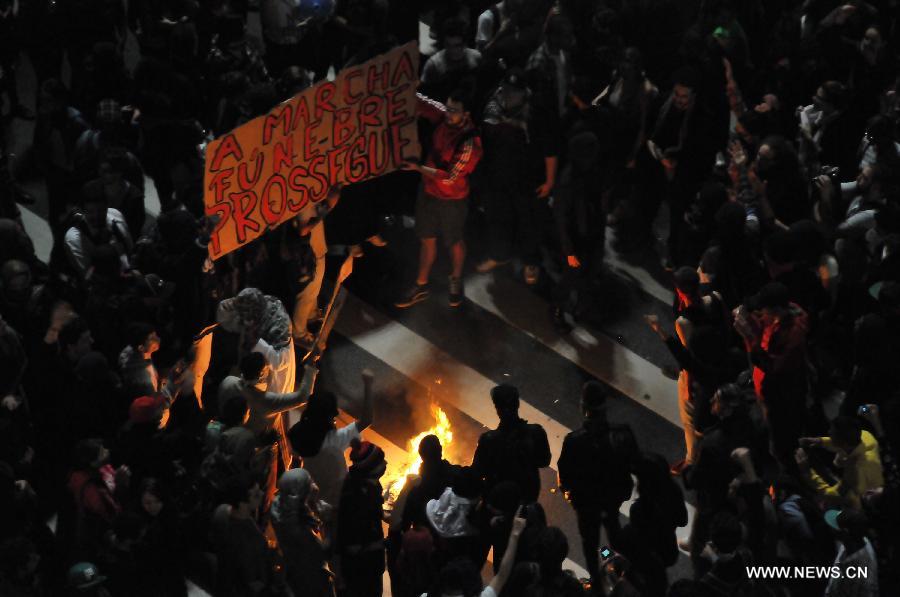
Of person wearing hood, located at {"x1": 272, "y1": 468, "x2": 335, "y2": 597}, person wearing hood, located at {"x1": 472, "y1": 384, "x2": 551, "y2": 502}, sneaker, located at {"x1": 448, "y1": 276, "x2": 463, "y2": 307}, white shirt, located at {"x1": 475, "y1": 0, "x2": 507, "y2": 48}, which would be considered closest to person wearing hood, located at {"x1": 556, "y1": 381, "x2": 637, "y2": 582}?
person wearing hood, located at {"x1": 472, "y1": 384, "x2": 551, "y2": 502}

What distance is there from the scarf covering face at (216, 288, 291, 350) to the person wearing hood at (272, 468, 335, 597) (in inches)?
54.3

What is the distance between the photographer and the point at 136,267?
1184 centimetres

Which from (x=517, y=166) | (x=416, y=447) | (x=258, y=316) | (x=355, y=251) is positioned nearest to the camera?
(x=258, y=316)

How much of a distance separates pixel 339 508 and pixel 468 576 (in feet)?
4.18

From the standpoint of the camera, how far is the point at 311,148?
12.1m

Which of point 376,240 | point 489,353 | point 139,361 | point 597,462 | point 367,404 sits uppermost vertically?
point 139,361

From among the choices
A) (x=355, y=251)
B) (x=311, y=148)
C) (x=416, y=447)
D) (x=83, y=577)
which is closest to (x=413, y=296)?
(x=355, y=251)

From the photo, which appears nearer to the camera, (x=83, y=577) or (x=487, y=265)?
(x=83, y=577)

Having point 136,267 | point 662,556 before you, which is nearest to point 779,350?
point 662,556

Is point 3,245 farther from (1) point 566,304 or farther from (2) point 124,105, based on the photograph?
(1) point 566,304

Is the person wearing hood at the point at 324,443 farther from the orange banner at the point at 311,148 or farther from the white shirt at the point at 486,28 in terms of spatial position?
the white shirt at the point at 486,28

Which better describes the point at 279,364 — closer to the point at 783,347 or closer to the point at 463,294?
the point at 463,294

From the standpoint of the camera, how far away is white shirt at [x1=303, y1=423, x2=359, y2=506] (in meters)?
10.6

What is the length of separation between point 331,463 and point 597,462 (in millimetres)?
1751
